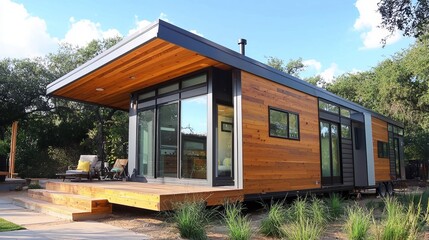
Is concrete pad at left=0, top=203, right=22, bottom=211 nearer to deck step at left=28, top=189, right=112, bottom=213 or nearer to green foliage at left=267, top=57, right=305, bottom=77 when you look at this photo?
deck step at left=28, top=189, right=112, bottom=213

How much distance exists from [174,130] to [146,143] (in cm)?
125

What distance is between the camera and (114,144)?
15570 millimetres

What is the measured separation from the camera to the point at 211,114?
668cm

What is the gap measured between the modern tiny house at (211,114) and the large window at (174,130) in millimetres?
21

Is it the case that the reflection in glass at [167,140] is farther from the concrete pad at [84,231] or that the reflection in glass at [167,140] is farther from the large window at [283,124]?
the concrete pad at [84,231]

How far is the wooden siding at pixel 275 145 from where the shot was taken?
660 cm

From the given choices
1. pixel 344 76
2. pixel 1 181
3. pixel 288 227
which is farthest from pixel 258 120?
pixel 344 76

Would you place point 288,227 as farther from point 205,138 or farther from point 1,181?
point 1,181

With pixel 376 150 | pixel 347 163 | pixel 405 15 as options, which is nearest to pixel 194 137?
pixel 405 15

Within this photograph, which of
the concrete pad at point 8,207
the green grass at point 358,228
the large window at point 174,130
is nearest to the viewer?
the green grass at point 358,228

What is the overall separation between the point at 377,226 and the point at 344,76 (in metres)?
23.7

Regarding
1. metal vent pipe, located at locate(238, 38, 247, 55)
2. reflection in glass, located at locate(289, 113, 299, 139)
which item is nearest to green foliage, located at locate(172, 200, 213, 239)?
reflection in glass, located at locate(289, 113, 299, 139)

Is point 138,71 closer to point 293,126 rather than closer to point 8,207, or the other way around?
point 293,126

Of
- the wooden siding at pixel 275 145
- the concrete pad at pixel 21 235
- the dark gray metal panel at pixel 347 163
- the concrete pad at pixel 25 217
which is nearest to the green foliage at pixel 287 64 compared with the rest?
the dark gray metal panel at pixel 347 163
